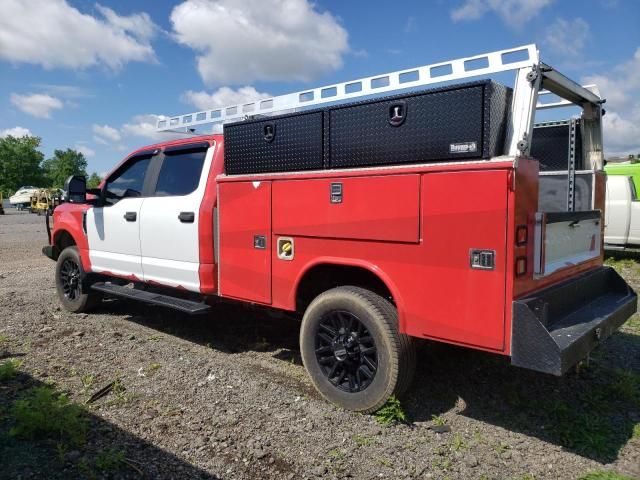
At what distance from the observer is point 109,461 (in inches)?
114

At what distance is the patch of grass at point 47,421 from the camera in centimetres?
319

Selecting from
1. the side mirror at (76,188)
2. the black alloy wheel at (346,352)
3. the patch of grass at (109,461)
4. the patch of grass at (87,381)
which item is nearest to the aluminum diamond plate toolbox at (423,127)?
the black alloy wheel at (346,352)

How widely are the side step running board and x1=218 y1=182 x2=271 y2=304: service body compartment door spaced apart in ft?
1.16

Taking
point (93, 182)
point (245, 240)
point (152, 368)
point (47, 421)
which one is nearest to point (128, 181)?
point (245, 240)

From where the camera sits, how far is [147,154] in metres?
5.73

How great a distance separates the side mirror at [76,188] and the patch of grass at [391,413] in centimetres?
423

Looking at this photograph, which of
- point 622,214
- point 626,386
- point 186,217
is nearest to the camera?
point 626,386

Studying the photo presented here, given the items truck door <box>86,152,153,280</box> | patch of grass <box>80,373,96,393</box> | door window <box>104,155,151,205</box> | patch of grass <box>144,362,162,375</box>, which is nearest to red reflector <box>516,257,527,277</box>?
patch of grass <box>144,362,162,375</box>

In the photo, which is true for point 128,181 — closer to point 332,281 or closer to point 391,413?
point 332,281

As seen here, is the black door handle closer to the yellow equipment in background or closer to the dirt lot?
the dirt lot

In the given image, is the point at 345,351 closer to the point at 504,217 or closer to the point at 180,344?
the point at 504,217

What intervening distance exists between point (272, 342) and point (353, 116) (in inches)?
106

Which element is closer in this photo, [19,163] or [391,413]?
[391,413]

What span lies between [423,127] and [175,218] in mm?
2686
